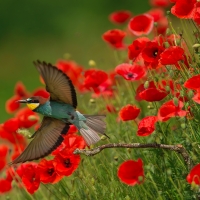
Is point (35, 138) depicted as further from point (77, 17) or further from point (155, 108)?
point (77, 17)

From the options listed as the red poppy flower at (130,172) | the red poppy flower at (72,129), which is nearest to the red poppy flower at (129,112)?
the red poppy flower at (130,172)

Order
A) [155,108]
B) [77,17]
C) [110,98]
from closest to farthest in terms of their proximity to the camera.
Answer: [155,108], [110,98], [77,17]

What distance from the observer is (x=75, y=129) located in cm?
309

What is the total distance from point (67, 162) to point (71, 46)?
6113 mm

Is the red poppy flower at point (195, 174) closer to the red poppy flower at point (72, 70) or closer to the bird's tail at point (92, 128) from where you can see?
the bird's tail at point (92, 128)

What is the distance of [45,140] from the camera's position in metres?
2.86

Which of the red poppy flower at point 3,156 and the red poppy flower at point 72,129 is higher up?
the red poppy flower at point 72,129

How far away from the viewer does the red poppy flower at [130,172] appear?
2311mm

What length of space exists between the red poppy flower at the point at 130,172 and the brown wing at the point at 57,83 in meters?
0.59

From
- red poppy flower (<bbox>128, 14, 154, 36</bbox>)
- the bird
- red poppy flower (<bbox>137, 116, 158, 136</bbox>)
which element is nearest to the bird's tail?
the bird

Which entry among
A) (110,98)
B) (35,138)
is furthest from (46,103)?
(110,98)

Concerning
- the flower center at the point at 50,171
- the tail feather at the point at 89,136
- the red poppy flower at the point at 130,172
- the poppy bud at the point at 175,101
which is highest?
the poppy bud at the point at 175,101

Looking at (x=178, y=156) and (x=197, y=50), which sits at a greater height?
(x=197, y=50)

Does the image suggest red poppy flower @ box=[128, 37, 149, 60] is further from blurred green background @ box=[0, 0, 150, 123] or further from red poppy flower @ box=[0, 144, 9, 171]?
blurred green background @ box=[0, 0, 150, 123]
